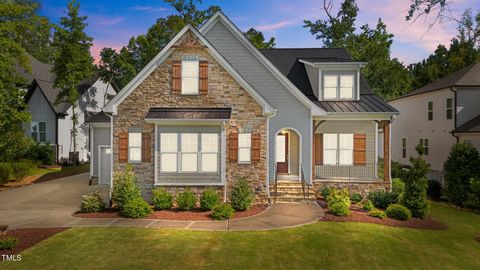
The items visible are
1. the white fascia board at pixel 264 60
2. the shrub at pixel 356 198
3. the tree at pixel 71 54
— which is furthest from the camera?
the tree at pixel 71 54

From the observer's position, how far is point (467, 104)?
69.4 feet

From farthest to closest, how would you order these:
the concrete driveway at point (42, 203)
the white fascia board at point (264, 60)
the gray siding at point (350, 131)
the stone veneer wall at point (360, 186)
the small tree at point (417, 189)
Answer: the gray siding at point (350, 131), the stone veneer wall at point (360, 186), the white fascia board at point (264, 60), the small tree at point (417, 189), the concrete driveway at point (42, 203)

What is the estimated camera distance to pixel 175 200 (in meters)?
14.7

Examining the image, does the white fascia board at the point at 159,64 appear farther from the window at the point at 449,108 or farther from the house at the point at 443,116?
the window at the point at 449,108

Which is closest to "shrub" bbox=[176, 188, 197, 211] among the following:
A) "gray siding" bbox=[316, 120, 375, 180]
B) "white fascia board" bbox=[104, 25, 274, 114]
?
"white fascia board" bbox=[104, 25, 274, 114]

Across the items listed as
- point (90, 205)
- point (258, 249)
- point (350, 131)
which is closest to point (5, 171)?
point (90, 205)

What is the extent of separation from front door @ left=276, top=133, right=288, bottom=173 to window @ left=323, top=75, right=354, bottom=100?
3580 mm

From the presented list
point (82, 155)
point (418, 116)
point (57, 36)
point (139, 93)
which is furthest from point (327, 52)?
point (82, 155)

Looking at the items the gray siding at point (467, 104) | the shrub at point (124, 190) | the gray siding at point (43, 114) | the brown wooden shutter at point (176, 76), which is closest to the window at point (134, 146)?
the shrub at point (124, 190)

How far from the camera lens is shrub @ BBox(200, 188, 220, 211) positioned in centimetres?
1389

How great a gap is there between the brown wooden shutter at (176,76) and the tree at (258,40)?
22111mm

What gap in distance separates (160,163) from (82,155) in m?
24.0

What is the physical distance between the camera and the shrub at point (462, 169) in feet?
58.9

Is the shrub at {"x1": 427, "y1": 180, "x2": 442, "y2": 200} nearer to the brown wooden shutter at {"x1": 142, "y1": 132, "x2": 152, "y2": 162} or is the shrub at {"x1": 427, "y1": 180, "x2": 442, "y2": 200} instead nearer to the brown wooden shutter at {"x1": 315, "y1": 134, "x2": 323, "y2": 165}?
the brown wooden shutter at {"x1": 315, "y1": 134, "x2": 323, "y2": 165}
